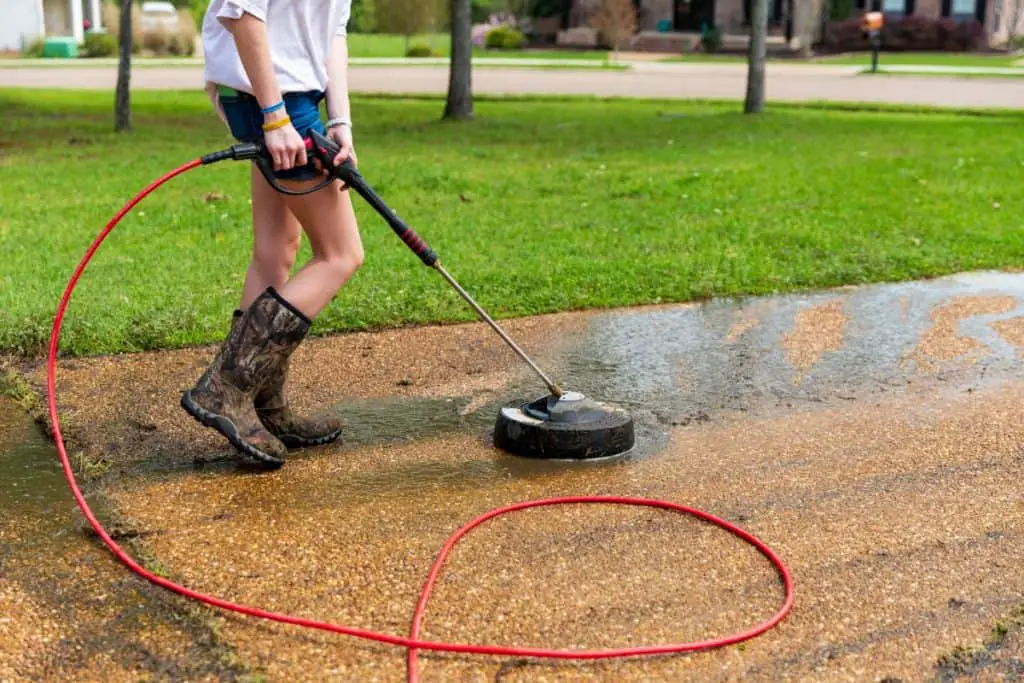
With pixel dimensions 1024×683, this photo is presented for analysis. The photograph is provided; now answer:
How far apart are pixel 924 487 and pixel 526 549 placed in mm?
1245

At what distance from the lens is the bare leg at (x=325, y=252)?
3639 millimetres

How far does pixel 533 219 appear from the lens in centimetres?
783

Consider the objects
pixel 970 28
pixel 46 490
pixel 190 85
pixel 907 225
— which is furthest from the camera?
pixel 970 28

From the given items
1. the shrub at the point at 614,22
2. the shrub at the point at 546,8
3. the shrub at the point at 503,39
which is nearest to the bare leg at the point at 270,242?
the shrub at the point at 614,22

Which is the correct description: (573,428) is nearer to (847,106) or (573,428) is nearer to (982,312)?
(982,312)

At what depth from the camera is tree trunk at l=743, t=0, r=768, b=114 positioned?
15.2 m

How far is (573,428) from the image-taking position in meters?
3.84

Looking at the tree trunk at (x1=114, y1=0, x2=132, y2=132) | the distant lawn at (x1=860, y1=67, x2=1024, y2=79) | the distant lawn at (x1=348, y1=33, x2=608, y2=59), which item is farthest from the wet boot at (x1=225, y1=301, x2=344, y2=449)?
the distant lawn at (x1=348, y1=33, x2=608, y2=59)

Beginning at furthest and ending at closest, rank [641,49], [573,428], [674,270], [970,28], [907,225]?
[641,49] → [970,28] → [907,225] → [674,270] → [573,428]

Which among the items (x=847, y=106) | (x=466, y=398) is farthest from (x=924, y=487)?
(x=847, y=106)

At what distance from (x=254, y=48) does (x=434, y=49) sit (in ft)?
129

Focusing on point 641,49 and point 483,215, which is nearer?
point 483,215

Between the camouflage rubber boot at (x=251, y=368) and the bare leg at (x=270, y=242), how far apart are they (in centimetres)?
16

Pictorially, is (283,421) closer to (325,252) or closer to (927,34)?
(325,252)
